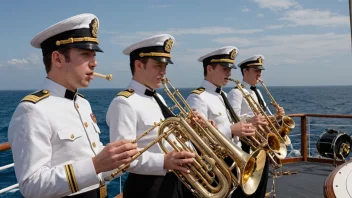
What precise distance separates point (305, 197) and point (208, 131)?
3.94 metres

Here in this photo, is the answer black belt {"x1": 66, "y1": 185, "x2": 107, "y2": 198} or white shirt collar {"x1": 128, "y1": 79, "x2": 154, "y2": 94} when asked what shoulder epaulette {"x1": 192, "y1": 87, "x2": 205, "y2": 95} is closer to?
white shirt collar {"x1": 128, "y1": 79, "x2": 154, "y2": 94}

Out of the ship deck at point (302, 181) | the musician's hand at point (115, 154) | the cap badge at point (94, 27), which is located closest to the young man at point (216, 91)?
the cap badge at point (94, 27)

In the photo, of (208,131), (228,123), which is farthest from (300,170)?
(208,131)

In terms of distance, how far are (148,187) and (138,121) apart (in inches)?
22.5

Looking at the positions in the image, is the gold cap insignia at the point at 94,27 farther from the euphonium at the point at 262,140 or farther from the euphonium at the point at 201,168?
the euphonium at the point at 262,140

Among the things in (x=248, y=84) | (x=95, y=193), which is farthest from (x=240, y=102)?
(x=95, y=193)

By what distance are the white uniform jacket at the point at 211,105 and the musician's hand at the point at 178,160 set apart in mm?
1477

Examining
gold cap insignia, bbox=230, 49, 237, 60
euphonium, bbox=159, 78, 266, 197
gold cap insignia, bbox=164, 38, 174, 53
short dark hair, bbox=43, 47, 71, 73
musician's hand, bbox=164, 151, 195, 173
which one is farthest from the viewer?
gold cap insignia, bbox=230, 49, 237, 60

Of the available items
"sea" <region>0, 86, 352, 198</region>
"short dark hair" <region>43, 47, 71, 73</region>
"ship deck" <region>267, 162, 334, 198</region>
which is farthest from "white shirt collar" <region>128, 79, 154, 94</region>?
"ship deck" <region>267, 162, 334, 198</region>

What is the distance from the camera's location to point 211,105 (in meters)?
4.26

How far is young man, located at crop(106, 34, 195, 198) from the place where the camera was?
2.75 meters

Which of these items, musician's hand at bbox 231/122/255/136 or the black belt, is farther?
musician's hand at bbox 231/122/255/136

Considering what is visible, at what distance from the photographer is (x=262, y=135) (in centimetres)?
473

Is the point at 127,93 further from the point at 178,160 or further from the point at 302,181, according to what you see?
the point at 302,181
